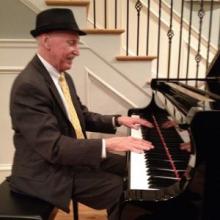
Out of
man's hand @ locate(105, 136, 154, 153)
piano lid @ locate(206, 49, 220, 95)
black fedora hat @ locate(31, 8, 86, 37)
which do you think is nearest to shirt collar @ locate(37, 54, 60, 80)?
black fedora hat @ locate(31, 8, 86, 37)

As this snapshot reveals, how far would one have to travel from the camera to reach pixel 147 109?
83.0 inches

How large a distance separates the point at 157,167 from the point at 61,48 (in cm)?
70

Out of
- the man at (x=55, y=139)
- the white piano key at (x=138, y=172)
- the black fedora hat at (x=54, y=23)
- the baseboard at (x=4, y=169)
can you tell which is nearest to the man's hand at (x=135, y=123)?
the man at (x=55, y=139)

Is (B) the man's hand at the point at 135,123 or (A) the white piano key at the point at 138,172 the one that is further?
(B) the man's hand at the point at 135,123

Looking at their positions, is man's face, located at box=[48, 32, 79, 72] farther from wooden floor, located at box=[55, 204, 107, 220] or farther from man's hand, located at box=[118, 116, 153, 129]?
wooden floor, located at box=[55, 204, 107, 220]

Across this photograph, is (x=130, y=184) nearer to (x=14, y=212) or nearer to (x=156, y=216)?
(x=156, y=216)

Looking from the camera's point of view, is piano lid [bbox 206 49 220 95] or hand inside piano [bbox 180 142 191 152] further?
piano lid [bbox 206 49 220 95]

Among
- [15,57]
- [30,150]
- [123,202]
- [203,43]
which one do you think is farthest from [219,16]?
[123,202]

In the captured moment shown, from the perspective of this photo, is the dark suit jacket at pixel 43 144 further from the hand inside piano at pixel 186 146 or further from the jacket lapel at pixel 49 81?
the hand inside piano at pixel 186 146

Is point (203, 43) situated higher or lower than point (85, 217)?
higher

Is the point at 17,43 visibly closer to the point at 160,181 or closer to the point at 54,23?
the point at 54,23

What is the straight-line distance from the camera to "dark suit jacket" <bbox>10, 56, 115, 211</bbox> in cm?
132

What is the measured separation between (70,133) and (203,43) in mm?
2429

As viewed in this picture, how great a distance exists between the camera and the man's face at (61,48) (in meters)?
1.44
